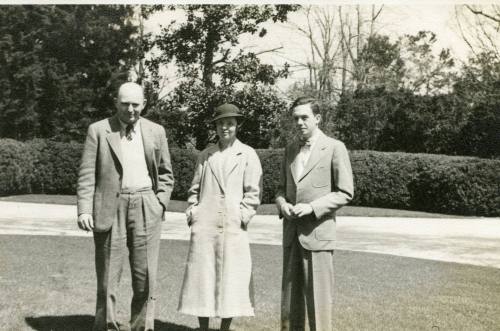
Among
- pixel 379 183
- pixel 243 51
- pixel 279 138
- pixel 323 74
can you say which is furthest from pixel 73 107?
pixel 379 183

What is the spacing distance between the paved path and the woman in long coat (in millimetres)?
5856

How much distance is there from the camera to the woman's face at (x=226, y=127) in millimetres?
4501

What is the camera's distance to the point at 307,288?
4059mm

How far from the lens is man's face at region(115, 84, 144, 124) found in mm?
4352

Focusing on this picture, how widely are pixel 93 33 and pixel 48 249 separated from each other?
665 inches

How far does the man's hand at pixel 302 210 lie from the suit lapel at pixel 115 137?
148 cm

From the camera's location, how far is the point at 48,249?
29.4 feet

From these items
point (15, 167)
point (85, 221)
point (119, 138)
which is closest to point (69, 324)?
point (85, 221)

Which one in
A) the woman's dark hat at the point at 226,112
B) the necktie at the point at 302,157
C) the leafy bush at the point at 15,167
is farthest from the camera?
the leafy bush at the point at 15,167

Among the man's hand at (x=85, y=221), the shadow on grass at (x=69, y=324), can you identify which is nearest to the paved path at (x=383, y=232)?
the shadow on grass at (x=69, y=324)

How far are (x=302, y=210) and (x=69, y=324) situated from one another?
2.44 m

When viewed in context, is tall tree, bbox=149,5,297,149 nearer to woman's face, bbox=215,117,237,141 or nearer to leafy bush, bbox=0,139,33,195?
leafy bush, bbox=0,139,33,195

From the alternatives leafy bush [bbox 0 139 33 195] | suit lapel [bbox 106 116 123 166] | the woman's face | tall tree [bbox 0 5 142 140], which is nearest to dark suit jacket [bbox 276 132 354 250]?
the woman's face

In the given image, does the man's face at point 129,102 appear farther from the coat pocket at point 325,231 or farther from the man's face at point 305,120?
the coat pocket at point 325,231
